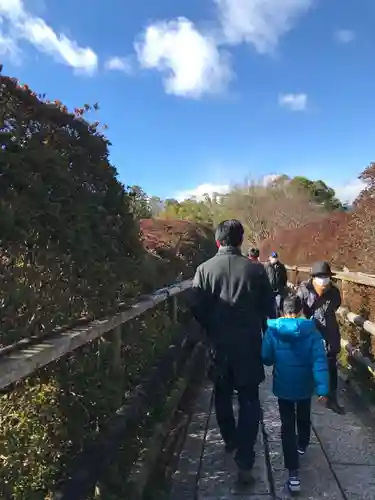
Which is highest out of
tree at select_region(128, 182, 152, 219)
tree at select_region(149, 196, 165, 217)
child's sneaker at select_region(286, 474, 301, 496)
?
tree at select_region(149, 196, 165, 217)

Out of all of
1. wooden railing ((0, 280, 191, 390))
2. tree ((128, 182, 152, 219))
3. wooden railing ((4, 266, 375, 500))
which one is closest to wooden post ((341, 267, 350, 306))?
wooden railing ((4, 266, 375, 500))

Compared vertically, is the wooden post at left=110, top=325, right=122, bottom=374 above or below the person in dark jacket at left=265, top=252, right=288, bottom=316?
below

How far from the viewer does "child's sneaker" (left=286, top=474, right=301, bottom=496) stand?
11.4ft

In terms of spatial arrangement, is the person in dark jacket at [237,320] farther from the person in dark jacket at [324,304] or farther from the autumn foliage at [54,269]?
the person in dark jacket at [324,304]

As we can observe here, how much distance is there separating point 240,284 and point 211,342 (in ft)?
1.58

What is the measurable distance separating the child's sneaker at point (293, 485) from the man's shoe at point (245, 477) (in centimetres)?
25

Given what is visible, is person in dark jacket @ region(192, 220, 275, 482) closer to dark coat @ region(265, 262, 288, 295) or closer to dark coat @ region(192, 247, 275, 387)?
dark coat @ region(192, 247, 275, 387)

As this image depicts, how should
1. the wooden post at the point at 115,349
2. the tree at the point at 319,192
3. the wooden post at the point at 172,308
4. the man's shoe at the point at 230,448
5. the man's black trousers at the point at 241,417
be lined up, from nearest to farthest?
the wooden post at the point at 115,349
the man's black trousers at the point at 241,417
the man's shoe at the point at 230,448
the wooden post at the point at 172,308
the tree at the point at 319,192

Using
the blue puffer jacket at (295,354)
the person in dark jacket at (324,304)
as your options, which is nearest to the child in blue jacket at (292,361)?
the blue puffer jacket at (295,354)

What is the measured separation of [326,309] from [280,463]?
6.13ft

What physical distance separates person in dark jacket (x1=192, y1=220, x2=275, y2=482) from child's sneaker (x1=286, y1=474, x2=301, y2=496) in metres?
0.26

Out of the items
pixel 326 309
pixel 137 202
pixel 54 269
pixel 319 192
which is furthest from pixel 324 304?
pixel 319 192

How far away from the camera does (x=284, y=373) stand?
3693 mm

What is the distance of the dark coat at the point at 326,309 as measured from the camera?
5391 mm
